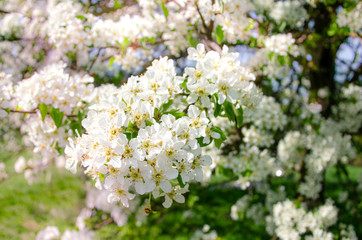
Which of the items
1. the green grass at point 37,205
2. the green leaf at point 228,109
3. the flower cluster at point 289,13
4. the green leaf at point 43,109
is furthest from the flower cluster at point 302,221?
the green grass at point 37,205

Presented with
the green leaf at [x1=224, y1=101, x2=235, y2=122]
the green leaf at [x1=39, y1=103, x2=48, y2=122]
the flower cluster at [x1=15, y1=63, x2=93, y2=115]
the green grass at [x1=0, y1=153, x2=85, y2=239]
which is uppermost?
the green leaf at [x1=224, y1=101, x2=235, y2=122]

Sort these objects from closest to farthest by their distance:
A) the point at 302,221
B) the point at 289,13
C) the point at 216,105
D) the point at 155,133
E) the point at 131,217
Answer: the point at 155,133 < the point at 216,105 < the point at 302,221 < the point at 289,13 < the point at 131,217

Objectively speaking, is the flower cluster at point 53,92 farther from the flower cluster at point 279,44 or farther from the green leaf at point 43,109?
the flower cluster at point 279,44

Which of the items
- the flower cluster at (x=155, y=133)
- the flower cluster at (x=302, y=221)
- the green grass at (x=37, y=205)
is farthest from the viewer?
the green grass at (x=37, y=205)

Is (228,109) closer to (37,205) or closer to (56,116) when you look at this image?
(56,116)

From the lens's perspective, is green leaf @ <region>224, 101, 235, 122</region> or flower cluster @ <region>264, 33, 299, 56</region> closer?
green leaf @ <region>224, 101, 235, 122</region>

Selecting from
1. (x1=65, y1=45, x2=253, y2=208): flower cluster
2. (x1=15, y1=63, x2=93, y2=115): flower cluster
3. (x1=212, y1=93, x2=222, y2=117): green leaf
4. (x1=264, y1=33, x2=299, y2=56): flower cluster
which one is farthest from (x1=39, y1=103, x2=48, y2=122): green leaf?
(x1=264, y1=33, x2=299, y2=56): flower cluster

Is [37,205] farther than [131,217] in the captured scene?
Yes

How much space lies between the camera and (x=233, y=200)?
260 inches

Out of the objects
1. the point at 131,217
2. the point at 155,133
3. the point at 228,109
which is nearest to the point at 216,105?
the point at 228,109

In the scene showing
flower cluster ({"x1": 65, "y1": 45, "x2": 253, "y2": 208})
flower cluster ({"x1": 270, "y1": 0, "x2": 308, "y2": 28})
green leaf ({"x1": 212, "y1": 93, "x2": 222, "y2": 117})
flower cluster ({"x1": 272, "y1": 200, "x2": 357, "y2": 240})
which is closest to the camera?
flower cluster ({"x1": 65, "y1": 45, "x2": 253, "y2": 208})

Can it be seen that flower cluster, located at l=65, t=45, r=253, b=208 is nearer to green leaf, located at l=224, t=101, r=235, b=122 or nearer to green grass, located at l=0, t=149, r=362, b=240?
green leaf, located at l=224, t=101, r=235, b=122

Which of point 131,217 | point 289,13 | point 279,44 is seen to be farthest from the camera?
point 131,217

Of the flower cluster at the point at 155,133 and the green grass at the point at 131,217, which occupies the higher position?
the flower cluster at the point at 155,133
